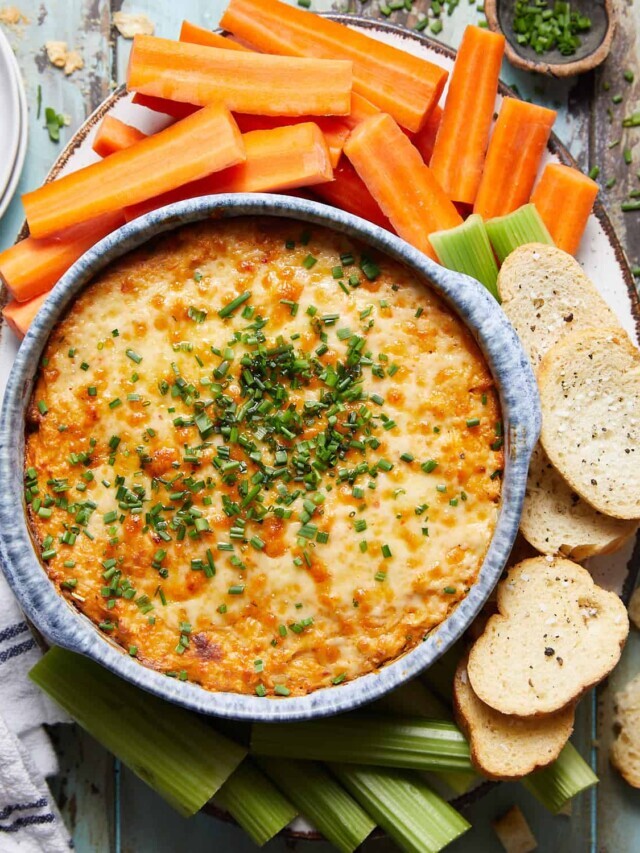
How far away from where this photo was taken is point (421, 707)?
298cm

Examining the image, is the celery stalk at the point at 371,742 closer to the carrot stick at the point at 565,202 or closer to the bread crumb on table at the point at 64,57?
the carrot stick at the point at 565,202

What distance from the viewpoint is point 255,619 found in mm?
2623

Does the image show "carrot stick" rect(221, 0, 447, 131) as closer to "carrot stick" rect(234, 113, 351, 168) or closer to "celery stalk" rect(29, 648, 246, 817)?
"carrot stick" rect(234, 113, 351, 168)

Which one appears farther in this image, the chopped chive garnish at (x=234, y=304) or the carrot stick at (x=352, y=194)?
the carrot stick at (x=352, y=194)

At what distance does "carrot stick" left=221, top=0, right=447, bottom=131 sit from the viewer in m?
2.99

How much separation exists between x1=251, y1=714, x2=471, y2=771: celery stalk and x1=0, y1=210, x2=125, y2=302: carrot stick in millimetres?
1504

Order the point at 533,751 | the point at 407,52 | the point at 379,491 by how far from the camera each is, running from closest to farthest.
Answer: the point at 379,491 → the point at 533,751 → the point at 407,52

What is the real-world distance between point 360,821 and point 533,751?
1.88ft

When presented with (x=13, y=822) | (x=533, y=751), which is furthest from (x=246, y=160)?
(x=13, y=822)

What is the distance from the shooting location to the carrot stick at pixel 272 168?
9.29ft

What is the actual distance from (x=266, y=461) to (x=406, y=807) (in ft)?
3.84

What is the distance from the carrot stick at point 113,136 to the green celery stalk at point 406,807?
2.01 meters

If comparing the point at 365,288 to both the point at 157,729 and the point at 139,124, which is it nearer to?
the point at 139,124

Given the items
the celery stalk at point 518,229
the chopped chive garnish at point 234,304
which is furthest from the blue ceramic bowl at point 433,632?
the celery stalk at point 518,229
